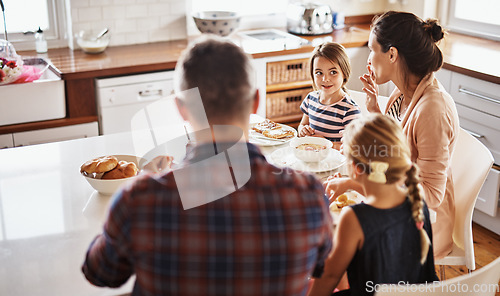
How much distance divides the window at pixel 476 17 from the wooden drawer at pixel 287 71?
46.8 inches

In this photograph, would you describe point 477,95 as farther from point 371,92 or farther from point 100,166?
point 100,166

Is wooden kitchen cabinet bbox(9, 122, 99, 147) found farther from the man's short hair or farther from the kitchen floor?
the man's short hair

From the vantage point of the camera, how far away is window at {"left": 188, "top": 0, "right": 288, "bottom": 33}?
4145mm

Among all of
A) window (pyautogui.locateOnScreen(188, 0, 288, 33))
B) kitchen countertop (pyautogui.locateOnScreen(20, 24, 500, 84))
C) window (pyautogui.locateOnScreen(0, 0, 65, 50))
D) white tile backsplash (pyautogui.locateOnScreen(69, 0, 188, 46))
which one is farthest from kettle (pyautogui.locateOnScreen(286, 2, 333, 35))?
window (pyautogui.locateOnScreen(0, 0, 65, 50))

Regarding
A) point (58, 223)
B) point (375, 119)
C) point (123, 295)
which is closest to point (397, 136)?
point (375, 119)

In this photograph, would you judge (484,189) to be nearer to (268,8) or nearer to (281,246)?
(268,8)

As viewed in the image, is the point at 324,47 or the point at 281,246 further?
the point at 324,47

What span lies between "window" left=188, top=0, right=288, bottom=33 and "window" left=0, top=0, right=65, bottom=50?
972 millimetres

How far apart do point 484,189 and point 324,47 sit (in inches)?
48.0

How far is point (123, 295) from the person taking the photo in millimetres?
1375

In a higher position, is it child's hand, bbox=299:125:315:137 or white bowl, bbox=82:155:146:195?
white bowl, bbox=82:155:146:195

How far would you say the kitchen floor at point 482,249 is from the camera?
2.90 meters
